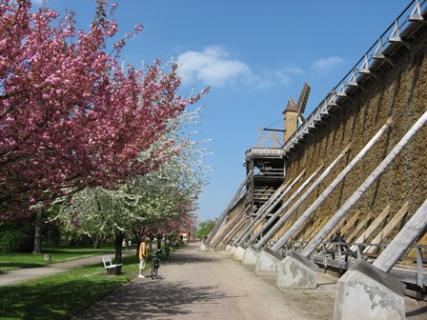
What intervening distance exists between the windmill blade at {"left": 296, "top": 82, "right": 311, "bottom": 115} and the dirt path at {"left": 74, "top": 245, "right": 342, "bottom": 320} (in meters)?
32.3

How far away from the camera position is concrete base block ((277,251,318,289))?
14.1 metres

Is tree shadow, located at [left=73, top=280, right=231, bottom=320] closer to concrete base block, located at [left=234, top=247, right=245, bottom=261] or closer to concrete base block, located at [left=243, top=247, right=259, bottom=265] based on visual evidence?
concrete base block, located at [left=243, top=247, right=259, bottom=265]

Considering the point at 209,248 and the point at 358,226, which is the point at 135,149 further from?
the point at 209,248

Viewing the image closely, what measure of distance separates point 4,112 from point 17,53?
100 centimetres

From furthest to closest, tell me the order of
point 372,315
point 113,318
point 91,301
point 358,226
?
point 358,226 < point 91,301 < point 113,318 < point 372,315

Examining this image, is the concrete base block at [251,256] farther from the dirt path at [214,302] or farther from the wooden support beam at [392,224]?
the wooden support beam at [392,224]

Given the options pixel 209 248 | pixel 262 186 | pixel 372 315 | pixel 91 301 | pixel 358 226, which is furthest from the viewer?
pixel 209 248

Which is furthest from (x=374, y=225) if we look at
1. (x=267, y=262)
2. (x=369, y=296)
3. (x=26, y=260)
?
(x=26, y=260)

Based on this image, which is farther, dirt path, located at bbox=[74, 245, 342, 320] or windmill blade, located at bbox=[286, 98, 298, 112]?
windmill blade, located at bbox=[286, 98, 298, 112]

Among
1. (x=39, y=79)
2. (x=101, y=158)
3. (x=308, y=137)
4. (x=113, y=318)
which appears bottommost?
(x=113, y=318)

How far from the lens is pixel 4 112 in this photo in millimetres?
7859

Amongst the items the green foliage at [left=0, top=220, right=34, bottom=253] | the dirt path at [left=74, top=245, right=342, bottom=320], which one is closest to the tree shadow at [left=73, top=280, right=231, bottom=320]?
the dirt path at [left=74, top=245, right=342, bottom=320]

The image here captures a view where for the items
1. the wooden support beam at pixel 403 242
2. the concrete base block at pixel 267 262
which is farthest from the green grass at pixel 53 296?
the wooden support beam at pixel 403 242

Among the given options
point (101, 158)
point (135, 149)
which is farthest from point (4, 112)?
point (135, 149)
